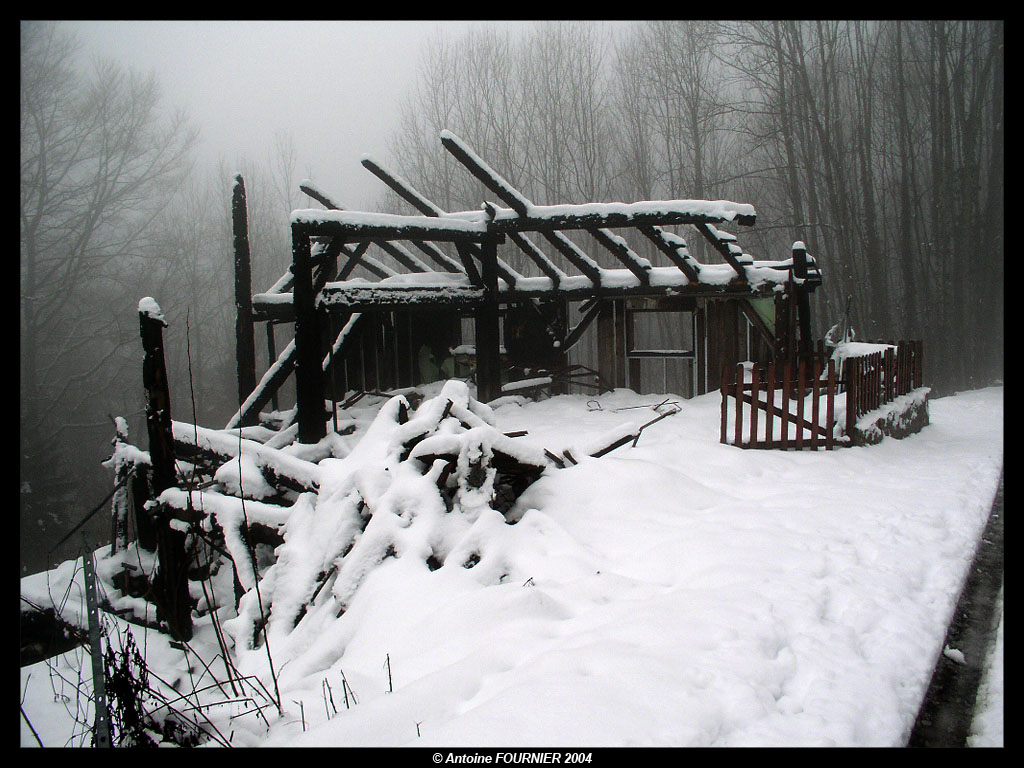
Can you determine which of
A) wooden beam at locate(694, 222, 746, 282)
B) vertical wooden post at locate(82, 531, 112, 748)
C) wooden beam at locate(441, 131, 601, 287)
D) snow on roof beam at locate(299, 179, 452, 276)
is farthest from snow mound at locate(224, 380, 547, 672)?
snow on roof beam at locate(299, 179, 452, 276)

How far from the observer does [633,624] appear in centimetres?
307

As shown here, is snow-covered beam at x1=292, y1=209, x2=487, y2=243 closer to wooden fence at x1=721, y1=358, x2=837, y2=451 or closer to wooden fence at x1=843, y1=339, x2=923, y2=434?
wooden fence at x1=721, y1=358, x2=837, y2=451

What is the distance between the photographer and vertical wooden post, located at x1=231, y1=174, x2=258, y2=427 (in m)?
10.8

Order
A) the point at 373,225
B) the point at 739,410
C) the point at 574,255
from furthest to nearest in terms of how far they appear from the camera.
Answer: the point at 574,255 < the point at 373,225 < the point at 739,410

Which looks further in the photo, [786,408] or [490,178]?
[490,178]

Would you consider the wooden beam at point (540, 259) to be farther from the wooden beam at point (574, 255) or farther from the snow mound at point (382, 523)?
the snow mound at point (382, 523)

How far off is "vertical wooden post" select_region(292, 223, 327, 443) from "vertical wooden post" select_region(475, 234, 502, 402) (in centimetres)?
361

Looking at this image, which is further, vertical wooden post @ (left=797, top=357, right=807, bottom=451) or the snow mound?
vertical wooden post @ (left=797, top=357, right=807, bottom=451)

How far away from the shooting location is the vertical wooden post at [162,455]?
5637 millimetres

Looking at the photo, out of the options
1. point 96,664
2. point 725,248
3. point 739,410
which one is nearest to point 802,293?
point 725,248

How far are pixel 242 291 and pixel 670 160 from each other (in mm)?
21182

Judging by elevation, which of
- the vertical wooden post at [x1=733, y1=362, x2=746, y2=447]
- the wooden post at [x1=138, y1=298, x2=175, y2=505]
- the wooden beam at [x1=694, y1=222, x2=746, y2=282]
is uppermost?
the wooden beam at [x1=694, y1=222, x2=746, y2=282]

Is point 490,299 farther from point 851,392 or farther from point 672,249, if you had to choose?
point 851,392

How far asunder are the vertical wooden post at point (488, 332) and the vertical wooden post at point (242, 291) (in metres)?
3.94
